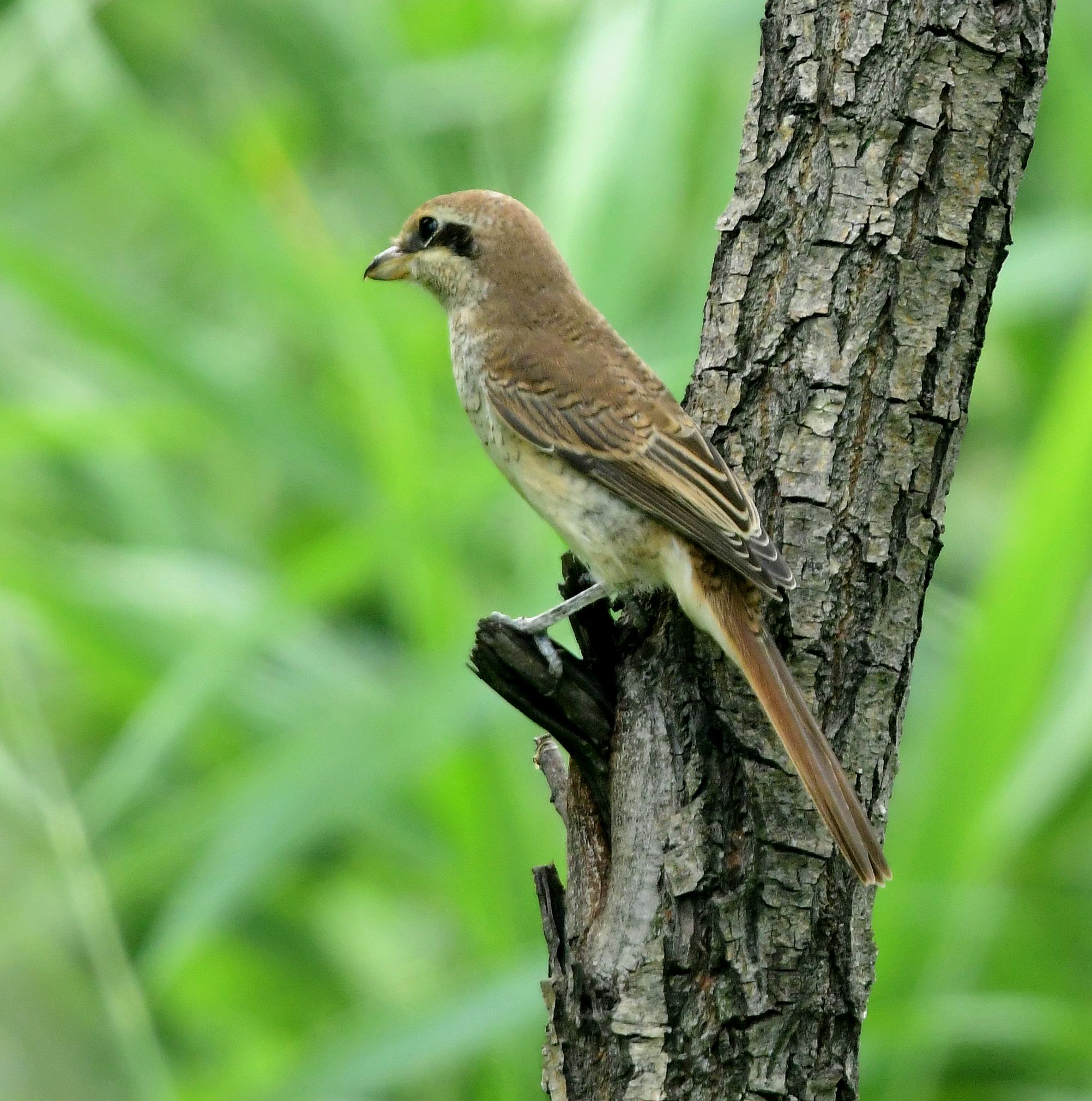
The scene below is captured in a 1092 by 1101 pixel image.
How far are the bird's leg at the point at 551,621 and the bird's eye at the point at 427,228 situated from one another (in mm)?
1026

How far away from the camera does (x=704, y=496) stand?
110 inches

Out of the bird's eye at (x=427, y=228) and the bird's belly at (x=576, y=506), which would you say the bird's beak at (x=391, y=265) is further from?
the bird's belly at (x=576, y=506)

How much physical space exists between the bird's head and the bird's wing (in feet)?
0.76

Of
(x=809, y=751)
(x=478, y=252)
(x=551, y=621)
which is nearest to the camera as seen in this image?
(x=809, y=751)

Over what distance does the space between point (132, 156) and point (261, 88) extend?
2.39 m

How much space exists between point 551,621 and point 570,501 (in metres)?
0.30

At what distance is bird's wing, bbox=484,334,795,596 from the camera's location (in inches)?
105

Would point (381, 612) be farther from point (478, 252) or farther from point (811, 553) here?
point (811, 553)

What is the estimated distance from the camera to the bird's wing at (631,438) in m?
2.67

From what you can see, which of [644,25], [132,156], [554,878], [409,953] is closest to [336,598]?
[409,953]

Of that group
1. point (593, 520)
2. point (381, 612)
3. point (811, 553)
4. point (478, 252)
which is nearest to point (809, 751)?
point (811, 553)

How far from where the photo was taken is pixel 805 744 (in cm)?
237

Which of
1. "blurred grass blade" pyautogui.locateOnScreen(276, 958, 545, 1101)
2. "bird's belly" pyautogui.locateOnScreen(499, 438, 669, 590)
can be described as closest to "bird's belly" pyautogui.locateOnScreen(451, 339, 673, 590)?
"bird's belly" pyautogui.locateOnScreen(499, 438, 669, 590)

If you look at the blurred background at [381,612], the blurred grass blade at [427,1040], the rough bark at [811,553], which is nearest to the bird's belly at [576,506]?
the rough bark at [811,553]
